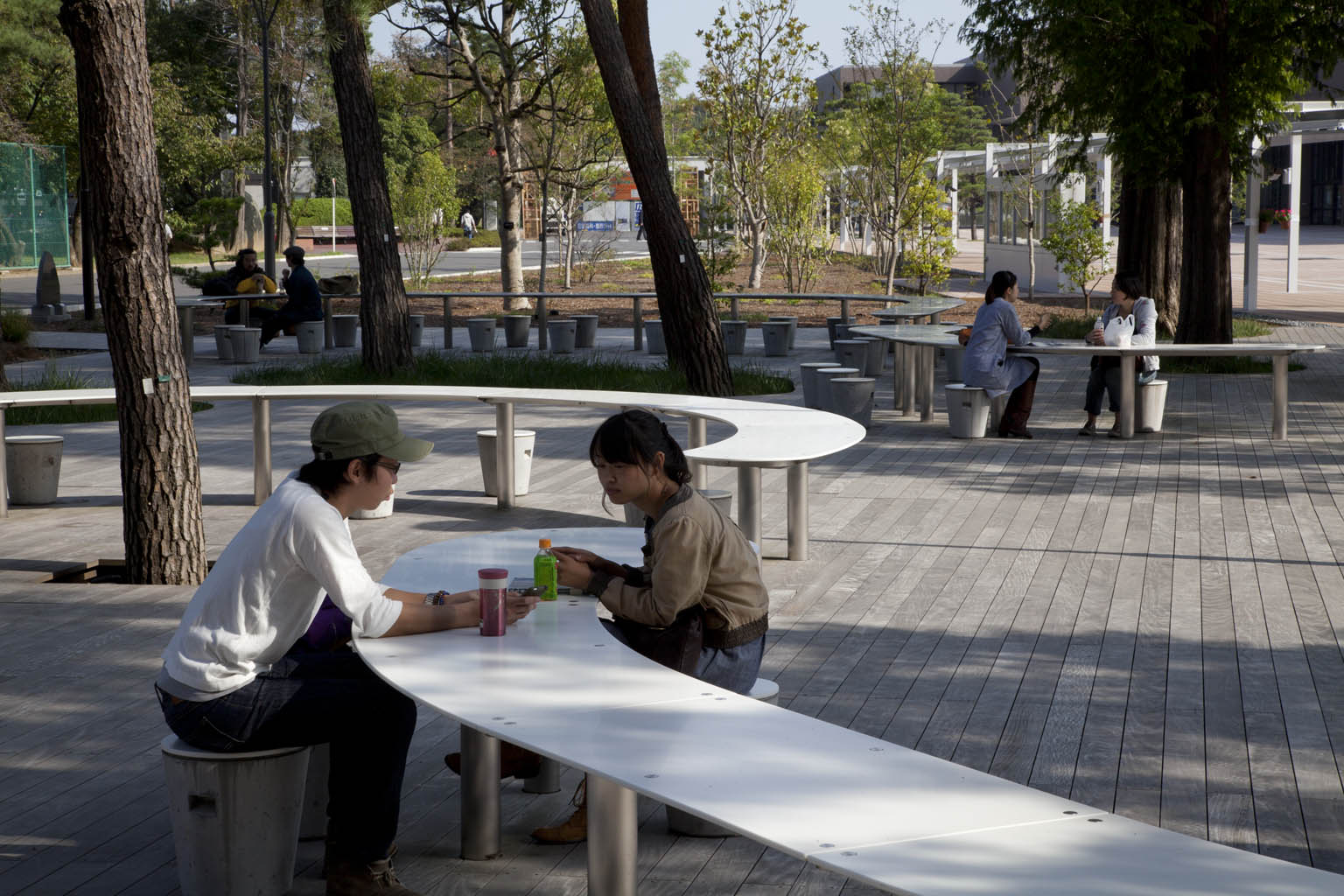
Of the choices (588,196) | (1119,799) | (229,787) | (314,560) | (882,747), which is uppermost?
(588,196)

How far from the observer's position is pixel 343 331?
831 inches

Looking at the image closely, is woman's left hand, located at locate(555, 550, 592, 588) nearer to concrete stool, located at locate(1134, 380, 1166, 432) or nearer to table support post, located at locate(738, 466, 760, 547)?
table support post, located at locate(738, 466, 760, 547)

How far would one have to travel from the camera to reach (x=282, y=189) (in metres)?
45.3

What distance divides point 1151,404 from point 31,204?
2586 centimetres

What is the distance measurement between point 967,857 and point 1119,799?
2.16 m

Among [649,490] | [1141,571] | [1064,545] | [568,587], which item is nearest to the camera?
[649,490]

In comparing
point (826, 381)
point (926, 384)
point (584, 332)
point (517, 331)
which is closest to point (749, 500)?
point (826, 381)

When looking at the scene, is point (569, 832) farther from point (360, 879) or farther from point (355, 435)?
point (355, 435)

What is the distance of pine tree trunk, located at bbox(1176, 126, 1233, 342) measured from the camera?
53.4ft

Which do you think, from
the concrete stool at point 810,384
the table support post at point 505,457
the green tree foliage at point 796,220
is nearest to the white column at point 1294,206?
the green tree foliage at point 796,220

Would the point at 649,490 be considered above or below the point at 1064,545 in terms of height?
above

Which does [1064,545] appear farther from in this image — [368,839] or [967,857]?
[967,857]

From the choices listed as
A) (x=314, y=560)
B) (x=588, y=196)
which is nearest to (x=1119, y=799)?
(x=314, y=560)

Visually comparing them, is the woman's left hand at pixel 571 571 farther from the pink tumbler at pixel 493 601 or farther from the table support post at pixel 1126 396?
the table support post at pixel 1126 396
